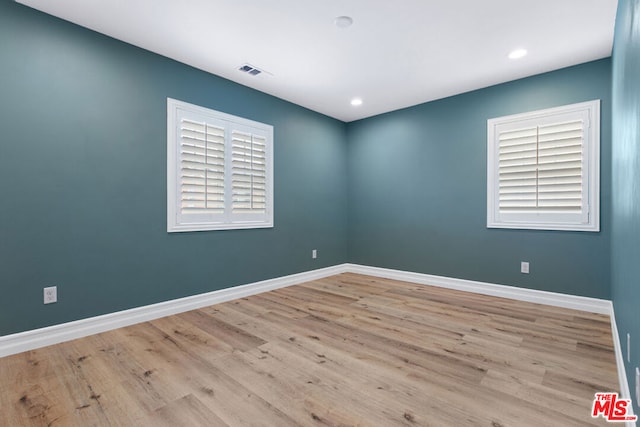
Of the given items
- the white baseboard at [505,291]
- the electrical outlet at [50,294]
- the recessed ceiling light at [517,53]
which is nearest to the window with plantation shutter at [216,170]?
the electrical outlet at [50,294]

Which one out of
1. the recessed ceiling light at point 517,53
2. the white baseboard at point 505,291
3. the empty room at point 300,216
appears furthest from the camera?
the white baseboard at point 505,291

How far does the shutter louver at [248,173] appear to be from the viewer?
144 inches

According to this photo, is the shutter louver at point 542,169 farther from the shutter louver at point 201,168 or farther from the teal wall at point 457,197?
the shutter louver at point 201,168

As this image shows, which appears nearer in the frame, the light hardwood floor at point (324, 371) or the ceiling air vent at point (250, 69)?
the light hardwood floor at point (324, 371)

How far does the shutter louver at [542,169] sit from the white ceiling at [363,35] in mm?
712

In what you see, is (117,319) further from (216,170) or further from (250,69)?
(250,69)

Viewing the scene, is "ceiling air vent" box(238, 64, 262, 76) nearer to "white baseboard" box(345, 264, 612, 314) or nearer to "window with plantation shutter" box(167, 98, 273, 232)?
"window with plantation shutter" box(167, 98, 273, 232)

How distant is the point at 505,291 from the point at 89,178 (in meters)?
4.52

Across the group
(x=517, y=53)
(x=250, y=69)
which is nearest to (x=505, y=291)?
(x=517, y=53)

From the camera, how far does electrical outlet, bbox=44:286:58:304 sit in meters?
2.38

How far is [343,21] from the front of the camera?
98.2 inches

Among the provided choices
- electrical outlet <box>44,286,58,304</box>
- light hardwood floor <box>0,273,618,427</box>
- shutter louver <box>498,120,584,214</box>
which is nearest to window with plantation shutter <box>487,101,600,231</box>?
shutter louver <box>498,120,584,214</box>

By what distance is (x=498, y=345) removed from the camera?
2338 mm

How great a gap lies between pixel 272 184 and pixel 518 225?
3.08 metres
